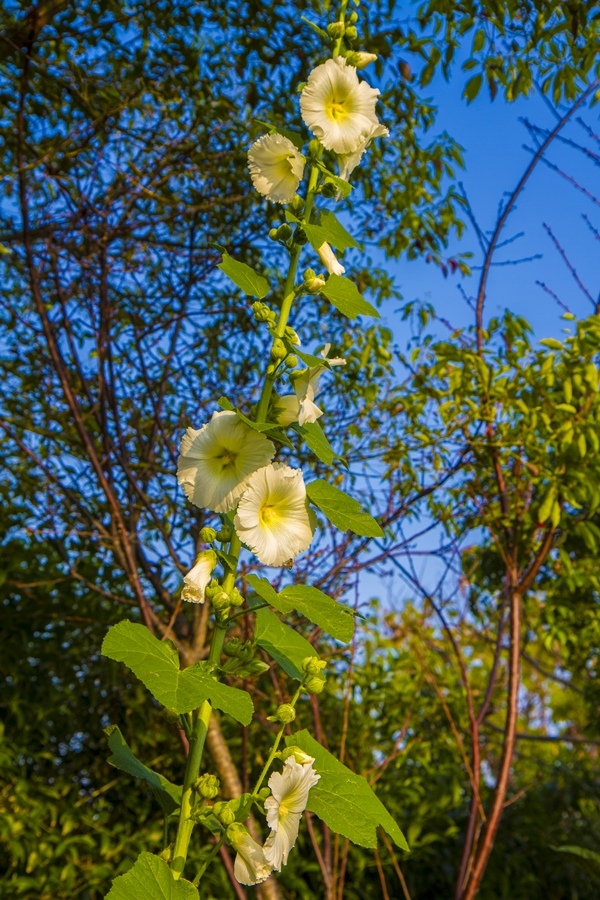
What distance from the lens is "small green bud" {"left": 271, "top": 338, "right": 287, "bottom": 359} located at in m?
1.17

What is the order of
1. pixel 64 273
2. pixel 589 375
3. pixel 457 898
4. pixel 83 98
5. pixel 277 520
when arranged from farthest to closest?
pixel 64 273 < pixel 83 98 < pixel 589 375 < pixel 457 898 < pixel 277 520

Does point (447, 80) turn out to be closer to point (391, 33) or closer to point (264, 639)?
point (391, 33)

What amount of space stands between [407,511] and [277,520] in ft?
7.07

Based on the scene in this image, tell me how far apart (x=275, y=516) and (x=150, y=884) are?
1.47ft

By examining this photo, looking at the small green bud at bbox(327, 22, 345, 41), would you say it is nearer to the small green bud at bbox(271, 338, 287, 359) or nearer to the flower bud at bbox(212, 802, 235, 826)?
the small green bud at bbox(271, 338, 287, 359)

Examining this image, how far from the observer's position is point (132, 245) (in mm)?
3816

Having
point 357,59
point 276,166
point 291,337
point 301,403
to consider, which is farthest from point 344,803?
point 357,59

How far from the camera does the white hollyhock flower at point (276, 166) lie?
1.28 m

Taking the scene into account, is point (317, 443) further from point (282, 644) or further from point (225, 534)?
point (282, 644)

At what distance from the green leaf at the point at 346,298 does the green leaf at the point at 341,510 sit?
268 mm

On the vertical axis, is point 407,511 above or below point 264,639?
above

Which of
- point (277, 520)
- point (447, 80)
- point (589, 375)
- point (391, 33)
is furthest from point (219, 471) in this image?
point (391, 33)

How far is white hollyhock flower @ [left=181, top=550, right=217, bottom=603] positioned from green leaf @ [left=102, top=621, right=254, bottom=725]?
0.32 feet

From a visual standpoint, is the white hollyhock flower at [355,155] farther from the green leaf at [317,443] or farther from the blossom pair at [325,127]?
the green leaf at [317,443]
